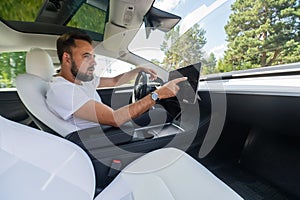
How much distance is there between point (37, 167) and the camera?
0.74m

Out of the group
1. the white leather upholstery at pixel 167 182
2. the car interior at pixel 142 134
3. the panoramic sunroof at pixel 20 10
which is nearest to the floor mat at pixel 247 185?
the car interior at pixel 142 134

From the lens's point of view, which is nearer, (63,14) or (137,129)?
(137,129)

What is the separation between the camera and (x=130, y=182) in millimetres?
1009

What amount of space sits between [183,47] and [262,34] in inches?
22.8

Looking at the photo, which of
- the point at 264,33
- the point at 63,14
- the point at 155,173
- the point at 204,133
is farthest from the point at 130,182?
the point at 63,14

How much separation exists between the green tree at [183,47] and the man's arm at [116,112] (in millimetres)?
406

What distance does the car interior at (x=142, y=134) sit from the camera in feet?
2.55

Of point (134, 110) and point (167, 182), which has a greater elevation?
point (134, 110)

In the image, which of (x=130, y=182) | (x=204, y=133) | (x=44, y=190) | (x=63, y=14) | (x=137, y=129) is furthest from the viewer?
(x=63, y=14)

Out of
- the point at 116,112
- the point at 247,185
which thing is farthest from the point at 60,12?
the point at 247,185

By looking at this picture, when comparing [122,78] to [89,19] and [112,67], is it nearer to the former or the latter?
[112,67]

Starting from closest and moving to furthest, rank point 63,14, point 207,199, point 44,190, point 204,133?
point 44,190 → point 207,199 → point 204,133 → point 63,14

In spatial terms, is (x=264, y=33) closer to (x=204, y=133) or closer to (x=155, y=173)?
(x=204, y=133)

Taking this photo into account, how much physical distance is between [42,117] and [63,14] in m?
1.39
